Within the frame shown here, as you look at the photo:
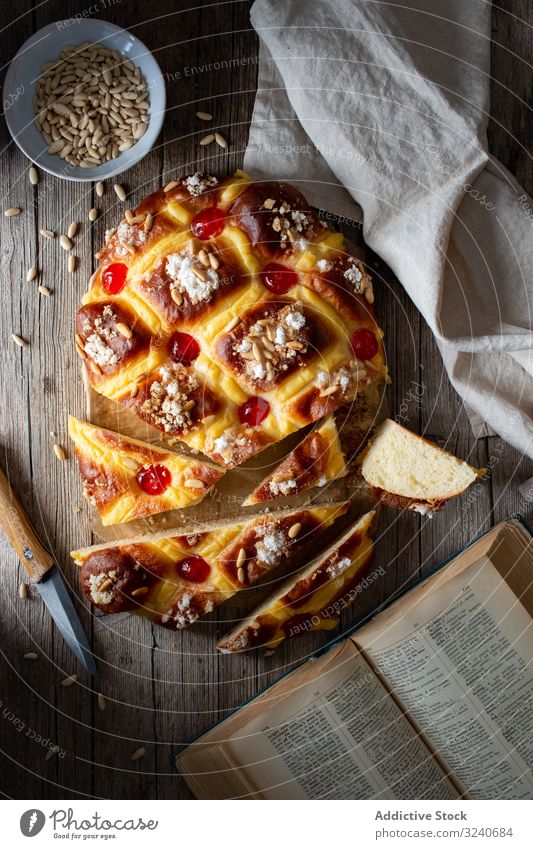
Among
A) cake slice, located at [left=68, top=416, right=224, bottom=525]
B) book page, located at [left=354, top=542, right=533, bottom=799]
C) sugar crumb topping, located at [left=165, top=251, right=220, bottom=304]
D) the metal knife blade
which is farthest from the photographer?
the metal knife blade

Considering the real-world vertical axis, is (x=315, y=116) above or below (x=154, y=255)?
above

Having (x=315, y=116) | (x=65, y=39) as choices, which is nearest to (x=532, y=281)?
(x=315, y=116)

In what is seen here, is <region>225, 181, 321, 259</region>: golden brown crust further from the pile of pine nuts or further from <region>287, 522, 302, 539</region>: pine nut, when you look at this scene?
<region>287, 522, 302, 539</region>: pine nut

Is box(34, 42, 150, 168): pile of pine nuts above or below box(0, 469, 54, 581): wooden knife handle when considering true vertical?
above

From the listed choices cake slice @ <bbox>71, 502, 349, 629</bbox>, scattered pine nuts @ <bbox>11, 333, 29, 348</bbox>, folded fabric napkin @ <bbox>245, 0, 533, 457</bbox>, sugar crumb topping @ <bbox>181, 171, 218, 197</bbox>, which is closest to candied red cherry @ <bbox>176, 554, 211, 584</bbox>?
cake slice @ <bbox>71, 502, 349, 629</bbox>

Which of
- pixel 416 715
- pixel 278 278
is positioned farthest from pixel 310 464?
pixel 416 715
